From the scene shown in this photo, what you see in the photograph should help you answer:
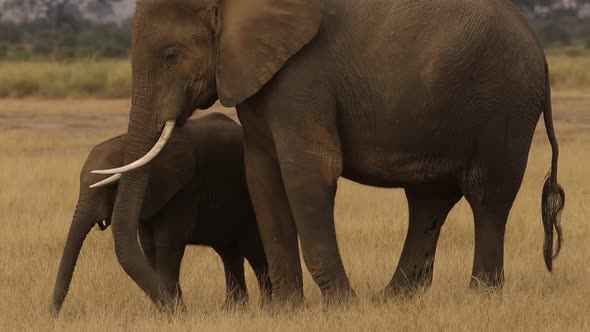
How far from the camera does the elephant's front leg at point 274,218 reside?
671 cm

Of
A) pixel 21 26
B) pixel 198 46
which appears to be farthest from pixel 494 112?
pixel 21 26

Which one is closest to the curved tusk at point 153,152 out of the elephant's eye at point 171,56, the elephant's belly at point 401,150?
the elephant's eye at point 171,56

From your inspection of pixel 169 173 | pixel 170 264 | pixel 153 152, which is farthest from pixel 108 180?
pixel 170 264

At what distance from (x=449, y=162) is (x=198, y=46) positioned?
1332 mm

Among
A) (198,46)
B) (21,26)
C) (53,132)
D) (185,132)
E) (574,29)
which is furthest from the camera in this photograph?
(21,26)

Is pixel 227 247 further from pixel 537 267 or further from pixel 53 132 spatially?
pixel 53 132

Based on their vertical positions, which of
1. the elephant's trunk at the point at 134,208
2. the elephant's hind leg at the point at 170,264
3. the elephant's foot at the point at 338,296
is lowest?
the elephant's foot at the point at 338,296

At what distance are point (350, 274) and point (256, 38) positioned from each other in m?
2.06

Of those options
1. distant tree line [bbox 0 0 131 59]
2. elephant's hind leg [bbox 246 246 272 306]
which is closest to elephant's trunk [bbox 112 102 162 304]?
elephant's hind leg [bbox 246 246 272 306]

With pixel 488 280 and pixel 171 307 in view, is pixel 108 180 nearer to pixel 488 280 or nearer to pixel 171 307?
pixel 171 307

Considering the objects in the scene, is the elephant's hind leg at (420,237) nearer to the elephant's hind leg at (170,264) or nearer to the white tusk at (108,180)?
the elephant's hind leg at (170,264)

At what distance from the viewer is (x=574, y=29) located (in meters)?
60.6

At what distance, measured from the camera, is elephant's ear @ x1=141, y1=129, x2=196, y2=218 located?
689 cm

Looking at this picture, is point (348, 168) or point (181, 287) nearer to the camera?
point (348, 168)
